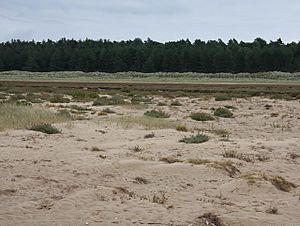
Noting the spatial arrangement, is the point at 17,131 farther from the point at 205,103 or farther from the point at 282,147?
the point at 205,103

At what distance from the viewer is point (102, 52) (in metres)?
122

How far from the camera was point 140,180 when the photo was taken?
1054cm

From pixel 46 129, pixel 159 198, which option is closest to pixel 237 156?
pixel 159 198

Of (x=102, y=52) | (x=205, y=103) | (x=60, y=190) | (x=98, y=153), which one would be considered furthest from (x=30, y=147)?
(x=102, y=52)

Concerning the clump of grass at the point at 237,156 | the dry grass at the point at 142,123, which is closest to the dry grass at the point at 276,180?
the clump of grass at the point at 237,156

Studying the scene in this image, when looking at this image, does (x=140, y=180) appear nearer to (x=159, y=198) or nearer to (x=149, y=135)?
(x=159, y=198)

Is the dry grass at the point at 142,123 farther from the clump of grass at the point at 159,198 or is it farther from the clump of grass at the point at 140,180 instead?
the clump of grass at the point at 159,198

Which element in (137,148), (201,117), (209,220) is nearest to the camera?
(209,220)

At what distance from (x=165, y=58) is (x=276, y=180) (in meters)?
104

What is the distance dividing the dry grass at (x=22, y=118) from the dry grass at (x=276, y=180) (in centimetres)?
907

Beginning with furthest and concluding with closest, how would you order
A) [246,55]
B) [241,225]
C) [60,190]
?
[246,55] → [60,190] → [241,225]

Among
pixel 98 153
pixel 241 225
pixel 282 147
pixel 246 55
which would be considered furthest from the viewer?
pixel 246 55

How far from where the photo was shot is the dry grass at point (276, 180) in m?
10.4

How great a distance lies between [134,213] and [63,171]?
10.5 ft
